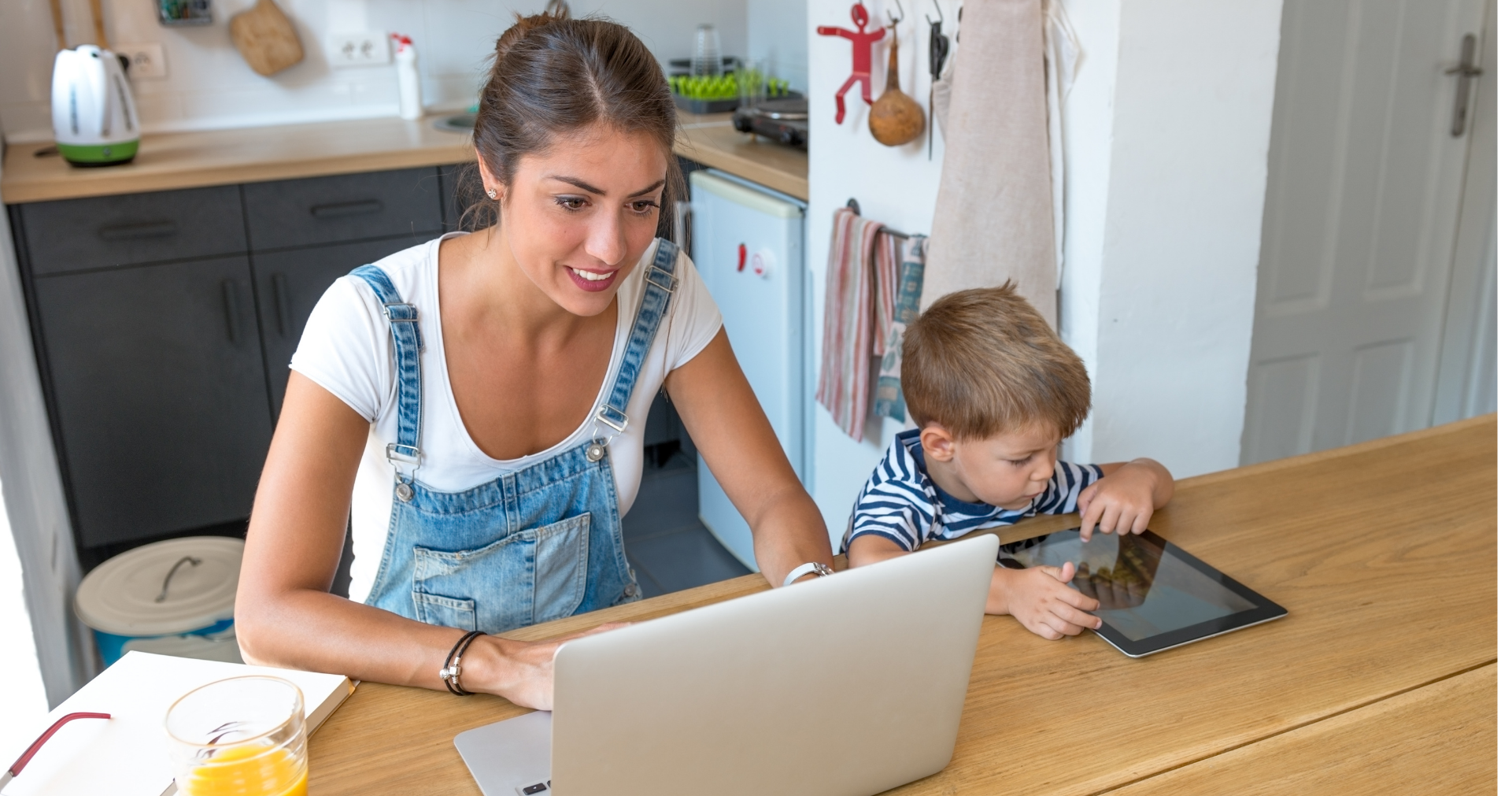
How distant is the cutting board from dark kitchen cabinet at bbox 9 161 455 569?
23.9 inches

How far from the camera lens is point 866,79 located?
85.4 inches

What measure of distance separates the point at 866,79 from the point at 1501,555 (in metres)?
1.83

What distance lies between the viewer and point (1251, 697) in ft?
3.12

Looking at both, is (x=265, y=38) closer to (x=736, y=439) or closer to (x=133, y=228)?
(x=133, y=228)

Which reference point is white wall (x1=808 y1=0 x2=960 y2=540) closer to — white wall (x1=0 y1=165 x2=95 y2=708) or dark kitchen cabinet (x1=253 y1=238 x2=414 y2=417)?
dark kitchen cabinet (x1=253 y1=238 x2=414 y2=417)

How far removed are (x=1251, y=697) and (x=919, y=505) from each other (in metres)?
0.44

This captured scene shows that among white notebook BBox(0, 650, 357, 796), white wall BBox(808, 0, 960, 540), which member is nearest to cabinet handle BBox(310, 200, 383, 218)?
white wall BBox(808, 0, 960, 540)

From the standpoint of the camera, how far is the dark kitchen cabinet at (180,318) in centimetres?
256

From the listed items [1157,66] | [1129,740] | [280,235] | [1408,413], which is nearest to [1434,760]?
[1129,740]

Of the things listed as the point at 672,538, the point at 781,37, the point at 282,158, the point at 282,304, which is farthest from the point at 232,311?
the point at 781,37

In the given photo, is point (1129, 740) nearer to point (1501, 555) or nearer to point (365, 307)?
point (1501, 555)

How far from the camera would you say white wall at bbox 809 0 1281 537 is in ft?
5.64

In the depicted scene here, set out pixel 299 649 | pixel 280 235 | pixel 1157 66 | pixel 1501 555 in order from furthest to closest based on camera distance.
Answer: pixel 280 235
pixel 1157 66
pixel 299 649
pixel 1501 555

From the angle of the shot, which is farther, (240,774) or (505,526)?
(505,526)
